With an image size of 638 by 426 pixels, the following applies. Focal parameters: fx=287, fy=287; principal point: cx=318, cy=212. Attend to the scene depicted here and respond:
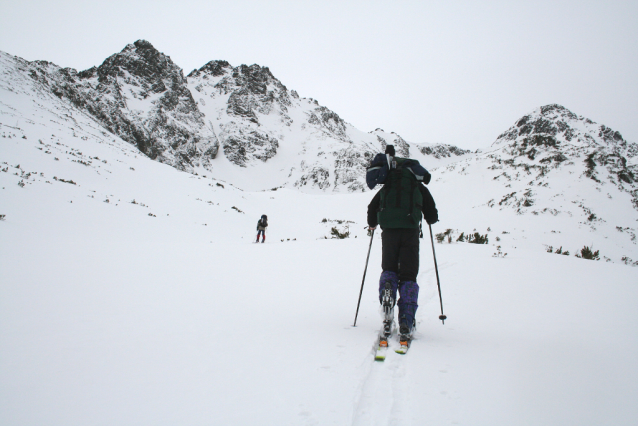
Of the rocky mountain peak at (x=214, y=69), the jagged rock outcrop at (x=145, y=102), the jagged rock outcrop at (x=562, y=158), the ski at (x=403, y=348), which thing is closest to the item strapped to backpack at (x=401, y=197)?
the ski at (x=403, y=348)

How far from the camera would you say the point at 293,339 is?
9.38 ft

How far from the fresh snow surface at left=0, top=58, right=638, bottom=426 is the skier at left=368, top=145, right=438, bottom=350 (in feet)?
1.38

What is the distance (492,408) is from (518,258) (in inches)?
275

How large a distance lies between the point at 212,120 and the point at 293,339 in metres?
79.6

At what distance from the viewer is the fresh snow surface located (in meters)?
1.76

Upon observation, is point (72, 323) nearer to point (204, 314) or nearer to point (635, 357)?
point (204, 314)

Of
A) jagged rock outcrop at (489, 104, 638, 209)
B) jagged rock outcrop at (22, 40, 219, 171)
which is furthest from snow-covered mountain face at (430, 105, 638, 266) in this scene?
jagged rock outcrop at (22, 40, 219, 171)

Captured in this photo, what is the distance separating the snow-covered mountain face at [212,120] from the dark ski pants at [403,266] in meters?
46.0

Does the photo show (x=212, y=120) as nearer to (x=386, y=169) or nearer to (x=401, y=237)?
(x=386, y=169)

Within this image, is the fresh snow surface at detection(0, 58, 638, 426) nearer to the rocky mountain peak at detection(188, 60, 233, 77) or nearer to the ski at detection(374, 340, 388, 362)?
the ski at detection(374, 340, 388, 362)

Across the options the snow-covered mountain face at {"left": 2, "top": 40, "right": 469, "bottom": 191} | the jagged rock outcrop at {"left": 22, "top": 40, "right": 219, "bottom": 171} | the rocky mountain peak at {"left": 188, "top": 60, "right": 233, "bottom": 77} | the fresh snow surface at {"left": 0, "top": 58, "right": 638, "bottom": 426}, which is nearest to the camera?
the fresh snow surface at {"left": 0, "top": 58, "right": 638, "bottom": 426}

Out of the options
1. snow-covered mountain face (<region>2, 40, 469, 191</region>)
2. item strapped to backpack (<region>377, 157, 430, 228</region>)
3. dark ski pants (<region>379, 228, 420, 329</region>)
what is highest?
snow-covered mountain face (<region>2, 40, 469, 191</region>)

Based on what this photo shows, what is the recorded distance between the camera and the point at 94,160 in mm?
18984

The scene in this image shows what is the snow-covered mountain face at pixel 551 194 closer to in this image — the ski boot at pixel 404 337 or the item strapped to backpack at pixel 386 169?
the item strapped to backpack at pixel 386 169
